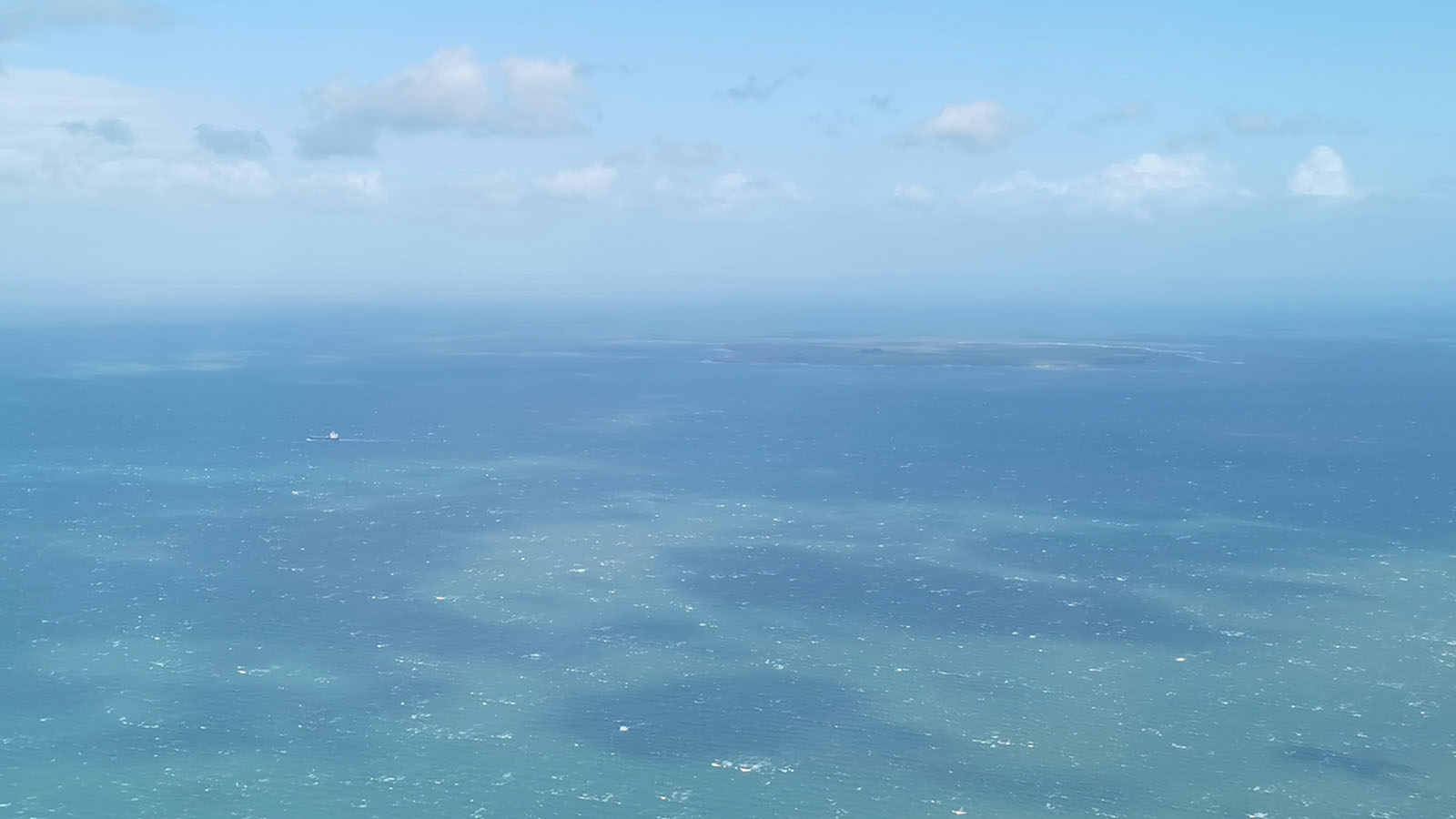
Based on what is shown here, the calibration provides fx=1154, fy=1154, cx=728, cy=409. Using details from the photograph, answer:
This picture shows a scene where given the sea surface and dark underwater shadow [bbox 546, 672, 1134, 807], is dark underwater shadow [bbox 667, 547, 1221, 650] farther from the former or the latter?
dark underwater shadow [bbox 546, 672, 1134, 807]

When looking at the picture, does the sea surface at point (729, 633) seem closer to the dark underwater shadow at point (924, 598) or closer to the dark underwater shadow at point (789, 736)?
the dark underwater shadow at point (789, 736)

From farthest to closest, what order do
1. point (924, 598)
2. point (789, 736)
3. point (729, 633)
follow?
1. point (924, 598)
2. point (729, 633)
3. point (789, 736)

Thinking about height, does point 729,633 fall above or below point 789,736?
above

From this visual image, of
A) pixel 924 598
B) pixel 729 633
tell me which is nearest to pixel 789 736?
pixel 729 633

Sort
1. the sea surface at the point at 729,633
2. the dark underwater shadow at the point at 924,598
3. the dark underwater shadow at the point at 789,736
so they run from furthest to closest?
the dark underwater shadow at the point at 924,598, the sea surface at the point at 729,633, the dark underwater shadow at the point at 789,736

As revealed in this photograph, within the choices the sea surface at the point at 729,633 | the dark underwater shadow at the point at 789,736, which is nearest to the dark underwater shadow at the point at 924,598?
the sea surface at the point at 729,633

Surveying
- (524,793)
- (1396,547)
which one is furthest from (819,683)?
(1396,547)

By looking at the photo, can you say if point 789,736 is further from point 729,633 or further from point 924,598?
point 924,598

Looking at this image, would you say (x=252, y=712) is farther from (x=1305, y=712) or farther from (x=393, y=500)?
(x=1305, y=712)
